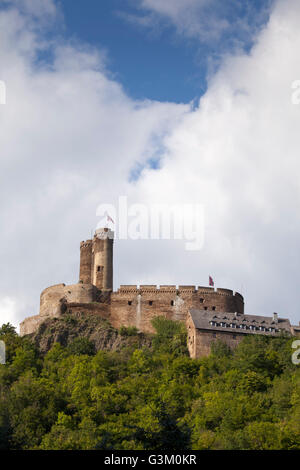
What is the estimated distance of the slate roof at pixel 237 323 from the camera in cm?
8975

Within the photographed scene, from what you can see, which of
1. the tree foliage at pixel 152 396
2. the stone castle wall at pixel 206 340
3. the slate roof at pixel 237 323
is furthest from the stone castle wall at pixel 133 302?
the stone castle wall at pixel 206 340

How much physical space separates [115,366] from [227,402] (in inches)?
568

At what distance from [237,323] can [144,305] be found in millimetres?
10597

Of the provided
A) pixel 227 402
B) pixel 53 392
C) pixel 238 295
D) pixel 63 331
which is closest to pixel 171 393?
pixel 227 402

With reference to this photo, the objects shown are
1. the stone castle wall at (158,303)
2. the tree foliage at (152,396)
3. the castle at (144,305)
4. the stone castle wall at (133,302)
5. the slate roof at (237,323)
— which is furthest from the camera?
the stone castle wall at (158,303)

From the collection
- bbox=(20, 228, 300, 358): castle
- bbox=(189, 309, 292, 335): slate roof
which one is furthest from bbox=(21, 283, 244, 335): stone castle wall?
bbox=(189, 309, 292, 335): slate roof

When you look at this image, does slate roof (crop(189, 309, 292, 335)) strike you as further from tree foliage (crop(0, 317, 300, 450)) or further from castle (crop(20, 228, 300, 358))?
tree foliage (crop(0, 317, 300, 450))

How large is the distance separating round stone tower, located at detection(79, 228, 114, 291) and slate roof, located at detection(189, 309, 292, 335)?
11.0m

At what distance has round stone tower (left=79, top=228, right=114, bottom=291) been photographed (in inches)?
3848

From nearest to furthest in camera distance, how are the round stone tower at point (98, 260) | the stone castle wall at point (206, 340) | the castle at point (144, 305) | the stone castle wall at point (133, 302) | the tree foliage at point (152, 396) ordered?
1. the tree foliage at point (152, 396)
2. the stone castle wall at point (206, 340)
3. the castle at point (144, 305)
4. the stone castle wall at point (133, 302)
5. the round stone tower at point (98, 260)

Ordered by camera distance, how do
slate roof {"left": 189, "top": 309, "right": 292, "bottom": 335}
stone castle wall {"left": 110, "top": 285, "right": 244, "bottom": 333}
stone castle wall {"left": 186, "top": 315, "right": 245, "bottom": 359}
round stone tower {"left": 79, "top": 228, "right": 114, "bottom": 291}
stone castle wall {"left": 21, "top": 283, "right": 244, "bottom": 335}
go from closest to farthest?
1. stone castle wall {"left": 186, "top": 315, "right": 245, "bottom": 359}
2. slate roof {"left": 189, "top": 309, "right": 292, "bottom": 335}
3. stone castle wall {"left": 21, "top": 283, "right": 244, "bottom": 335}
4. stone castle wall {"left": 110, "top": 285, "right": 244, "bottom": 333}
5. round stone tower {"left": 79, "top": 228, "right": 114, "bottom": 291}

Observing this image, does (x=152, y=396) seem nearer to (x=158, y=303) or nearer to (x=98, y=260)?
(x=158, y=303)

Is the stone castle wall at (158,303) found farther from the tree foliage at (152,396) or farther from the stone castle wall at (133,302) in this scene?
the tree foliage at (152,396)

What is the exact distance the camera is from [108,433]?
66000 millimetres
